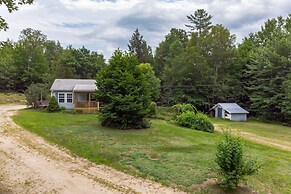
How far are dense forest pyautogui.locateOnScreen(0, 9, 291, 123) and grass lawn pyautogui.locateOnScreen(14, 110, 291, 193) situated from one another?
1485 centimetres

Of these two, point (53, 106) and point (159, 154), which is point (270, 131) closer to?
point (159, 154)

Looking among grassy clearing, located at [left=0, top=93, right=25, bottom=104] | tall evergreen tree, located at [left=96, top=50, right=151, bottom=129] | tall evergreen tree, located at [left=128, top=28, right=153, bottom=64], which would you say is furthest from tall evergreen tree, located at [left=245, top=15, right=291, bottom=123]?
grassy clearing, located at [left=0, top=93, right=25, bottom=104]

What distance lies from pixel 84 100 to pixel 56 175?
19.9m

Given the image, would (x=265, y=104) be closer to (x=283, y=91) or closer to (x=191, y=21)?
(x=283, y=91)

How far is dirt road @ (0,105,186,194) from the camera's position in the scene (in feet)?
25.6

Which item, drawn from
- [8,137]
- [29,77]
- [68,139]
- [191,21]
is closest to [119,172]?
[68,139]

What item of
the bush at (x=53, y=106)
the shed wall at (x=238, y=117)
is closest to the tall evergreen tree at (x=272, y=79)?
the shed wall at (x=238, y=117)

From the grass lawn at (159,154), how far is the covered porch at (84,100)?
345 inches

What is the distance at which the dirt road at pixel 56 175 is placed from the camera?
780 cm

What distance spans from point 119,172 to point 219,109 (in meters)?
26.6

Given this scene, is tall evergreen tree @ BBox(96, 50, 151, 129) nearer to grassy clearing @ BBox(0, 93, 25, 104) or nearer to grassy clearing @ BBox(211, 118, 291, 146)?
grassy clearing @ BBox(211, 118, 291, 146)

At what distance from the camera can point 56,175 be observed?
888 cm

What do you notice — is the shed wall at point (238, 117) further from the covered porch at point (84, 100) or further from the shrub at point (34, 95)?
the shrub at point (34, 95)

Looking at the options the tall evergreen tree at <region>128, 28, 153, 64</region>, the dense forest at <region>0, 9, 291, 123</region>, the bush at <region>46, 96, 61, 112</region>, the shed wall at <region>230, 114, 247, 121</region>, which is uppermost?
the tall evergreen tree at <region>128, 28, 153, 64</region>
